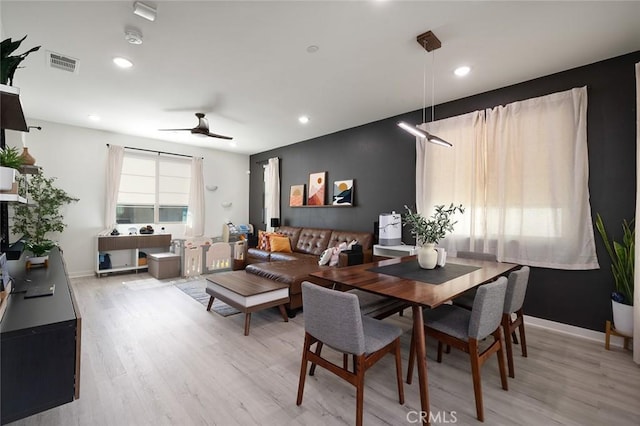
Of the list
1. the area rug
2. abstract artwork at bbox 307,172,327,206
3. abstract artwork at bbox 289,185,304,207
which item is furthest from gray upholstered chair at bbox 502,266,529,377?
abstract artwork at bbox 289,185,304,207

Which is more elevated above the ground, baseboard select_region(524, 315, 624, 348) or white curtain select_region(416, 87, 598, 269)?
white curtain select_region(416, 87, 598, 269)

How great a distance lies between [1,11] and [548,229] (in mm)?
5231

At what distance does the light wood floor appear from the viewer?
172 cm

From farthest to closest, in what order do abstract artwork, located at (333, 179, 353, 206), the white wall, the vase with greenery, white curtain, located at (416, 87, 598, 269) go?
abstract artwork, located at (333, 179, 353, 206), the white wall, white curtain, located at (416, 87, 598, 269), the vase with greenery

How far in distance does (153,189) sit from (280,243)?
307cm

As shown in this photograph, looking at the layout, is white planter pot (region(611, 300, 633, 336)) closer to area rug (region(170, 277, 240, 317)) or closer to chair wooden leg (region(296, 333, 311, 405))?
chair wooden leg (region(296, 333, 311, 405))

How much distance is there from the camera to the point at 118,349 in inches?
99.3

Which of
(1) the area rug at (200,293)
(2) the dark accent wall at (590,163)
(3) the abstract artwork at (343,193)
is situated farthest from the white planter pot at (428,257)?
(3) the abstract artwork at (343,193)

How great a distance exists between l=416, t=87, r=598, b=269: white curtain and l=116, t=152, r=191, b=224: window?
536cm

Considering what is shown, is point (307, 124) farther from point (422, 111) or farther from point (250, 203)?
point (250, 203)

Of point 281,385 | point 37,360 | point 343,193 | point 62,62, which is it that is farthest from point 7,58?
point 343,193

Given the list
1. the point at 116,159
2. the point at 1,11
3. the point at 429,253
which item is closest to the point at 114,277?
the point at 116,159

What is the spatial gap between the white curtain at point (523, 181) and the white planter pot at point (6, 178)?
3.99 meters
